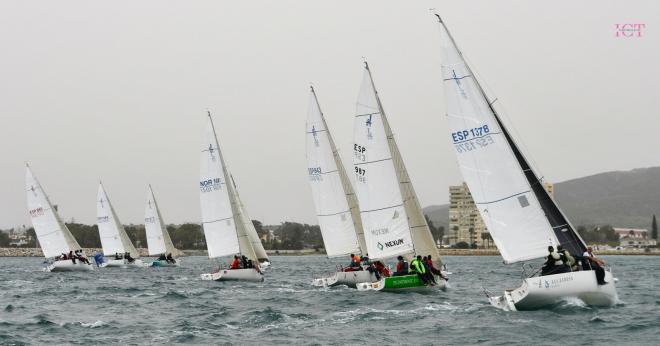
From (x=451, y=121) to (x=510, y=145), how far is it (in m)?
1.75

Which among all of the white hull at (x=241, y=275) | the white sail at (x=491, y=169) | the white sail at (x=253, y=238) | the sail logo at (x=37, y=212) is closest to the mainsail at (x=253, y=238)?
the white sail at (x=253, y=238)

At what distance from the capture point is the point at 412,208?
1362 inches

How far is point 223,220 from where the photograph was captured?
48.6 metres

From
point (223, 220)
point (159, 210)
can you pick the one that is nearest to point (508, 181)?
point (223, 220)

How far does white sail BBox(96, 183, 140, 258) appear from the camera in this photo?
77.2 m

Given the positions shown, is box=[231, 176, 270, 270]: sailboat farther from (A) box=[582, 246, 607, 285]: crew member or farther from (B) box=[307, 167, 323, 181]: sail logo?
(A) box=[582, 246, 607, 285]: crew member

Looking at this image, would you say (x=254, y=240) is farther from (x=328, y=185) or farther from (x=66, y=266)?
(x=328, y=185)

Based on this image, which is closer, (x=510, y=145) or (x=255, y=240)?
(x=510, y=145)

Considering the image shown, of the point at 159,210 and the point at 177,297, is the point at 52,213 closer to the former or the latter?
the point at 159,210

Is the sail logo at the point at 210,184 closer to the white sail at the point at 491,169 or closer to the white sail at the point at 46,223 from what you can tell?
the white sail at the point at 46,223

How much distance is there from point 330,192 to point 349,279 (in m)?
6.20

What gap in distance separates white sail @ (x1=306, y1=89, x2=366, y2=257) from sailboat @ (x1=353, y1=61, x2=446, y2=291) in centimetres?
695

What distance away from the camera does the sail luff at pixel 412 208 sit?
34188 millimetres

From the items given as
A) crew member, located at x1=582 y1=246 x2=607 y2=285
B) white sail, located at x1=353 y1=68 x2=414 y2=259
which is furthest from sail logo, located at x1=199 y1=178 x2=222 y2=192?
crew member, located at x1=582 y1=246 x2=607 y2=285
